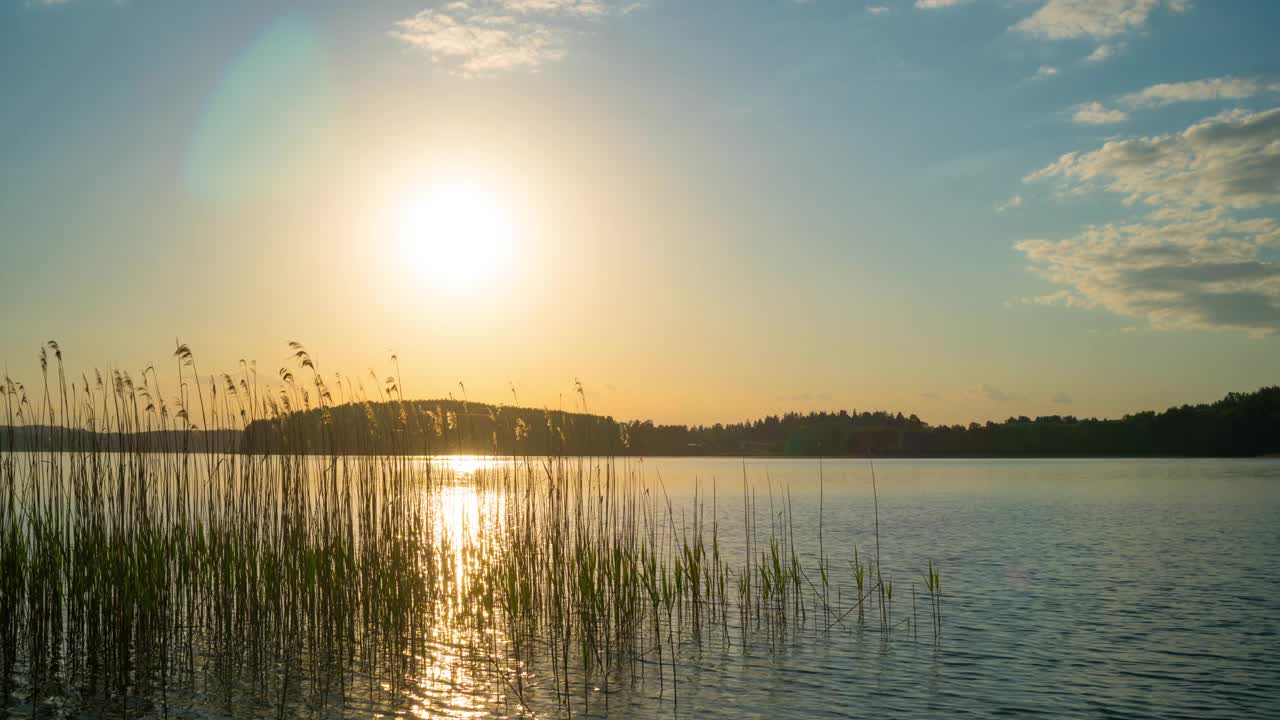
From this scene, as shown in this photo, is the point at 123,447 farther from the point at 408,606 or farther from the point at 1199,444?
the point at 1199,444

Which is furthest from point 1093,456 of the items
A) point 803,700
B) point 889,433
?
point 803,700

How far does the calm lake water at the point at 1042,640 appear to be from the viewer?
9156mm

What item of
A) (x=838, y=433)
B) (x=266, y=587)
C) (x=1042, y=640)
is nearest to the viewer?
(x=266, y=587)

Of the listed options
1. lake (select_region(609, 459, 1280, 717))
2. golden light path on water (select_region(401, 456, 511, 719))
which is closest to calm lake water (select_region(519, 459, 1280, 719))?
lake (select_region(609, 459, 1280, 717))

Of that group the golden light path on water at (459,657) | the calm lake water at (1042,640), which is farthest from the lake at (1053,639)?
the golden light path on water at (459,657)

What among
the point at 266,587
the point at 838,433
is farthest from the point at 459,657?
the point at 838,433

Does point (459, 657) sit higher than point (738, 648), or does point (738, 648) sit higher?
point (459, 657)

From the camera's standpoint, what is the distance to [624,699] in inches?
352

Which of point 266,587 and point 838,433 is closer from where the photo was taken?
point 266,587

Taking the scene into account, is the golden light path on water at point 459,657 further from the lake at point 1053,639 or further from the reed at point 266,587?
Result: the lake at point 1053,639

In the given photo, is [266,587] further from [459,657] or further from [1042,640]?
[1042,640]

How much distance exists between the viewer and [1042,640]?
39.3 feet

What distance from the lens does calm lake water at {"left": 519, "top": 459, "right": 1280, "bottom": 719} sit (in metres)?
9.16

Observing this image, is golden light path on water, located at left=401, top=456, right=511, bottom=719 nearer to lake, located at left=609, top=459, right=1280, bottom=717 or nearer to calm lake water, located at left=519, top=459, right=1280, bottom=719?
calm lake water, located at left=519, top=459, right=1280, bottom=719
